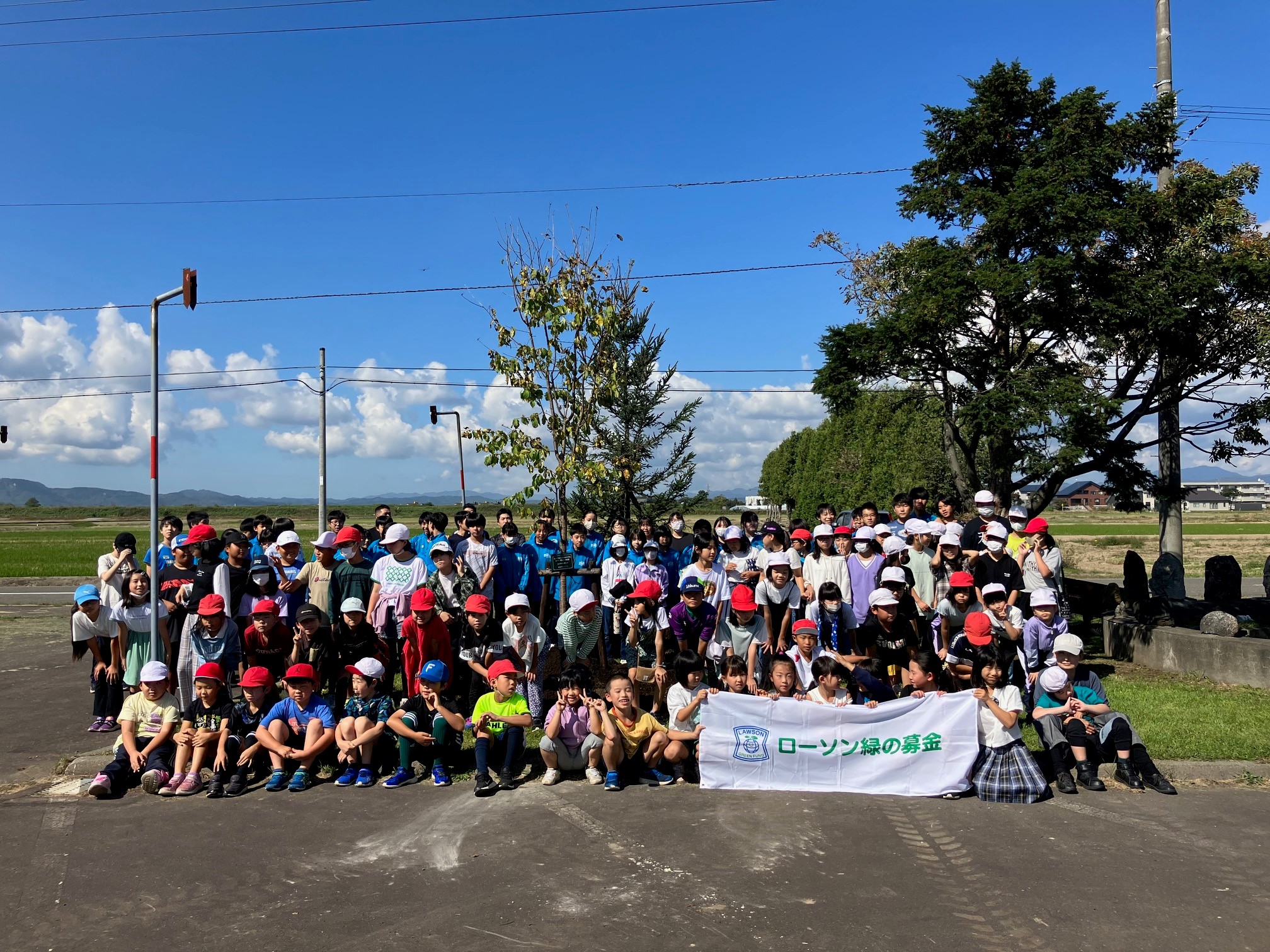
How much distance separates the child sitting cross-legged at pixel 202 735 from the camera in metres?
7.51

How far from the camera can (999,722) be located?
7.50m

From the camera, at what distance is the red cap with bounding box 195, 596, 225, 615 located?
27.6ft

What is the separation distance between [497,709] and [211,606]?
285 centimetres

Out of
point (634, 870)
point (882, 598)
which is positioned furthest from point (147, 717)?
point (882, 598)

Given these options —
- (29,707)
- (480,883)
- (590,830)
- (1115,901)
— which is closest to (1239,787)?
(1115,901)

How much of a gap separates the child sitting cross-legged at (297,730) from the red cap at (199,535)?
10.0ft

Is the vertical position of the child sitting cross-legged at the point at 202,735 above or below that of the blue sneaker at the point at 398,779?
above

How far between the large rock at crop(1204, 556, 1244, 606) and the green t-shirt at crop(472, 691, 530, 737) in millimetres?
10440

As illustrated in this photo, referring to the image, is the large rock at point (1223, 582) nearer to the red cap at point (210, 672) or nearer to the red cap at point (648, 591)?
→ the red cap at point (648, 591)

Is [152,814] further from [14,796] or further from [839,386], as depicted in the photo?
[839,386]

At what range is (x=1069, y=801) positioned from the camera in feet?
23.4

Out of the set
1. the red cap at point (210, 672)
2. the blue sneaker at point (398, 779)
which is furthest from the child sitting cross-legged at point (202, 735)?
the blue sneaker at point (398, 779)

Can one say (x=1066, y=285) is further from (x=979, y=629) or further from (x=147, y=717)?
(x=147, y=717)

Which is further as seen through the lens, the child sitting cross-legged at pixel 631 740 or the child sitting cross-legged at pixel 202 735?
the child sitting cross-legged at pixel 631 740
